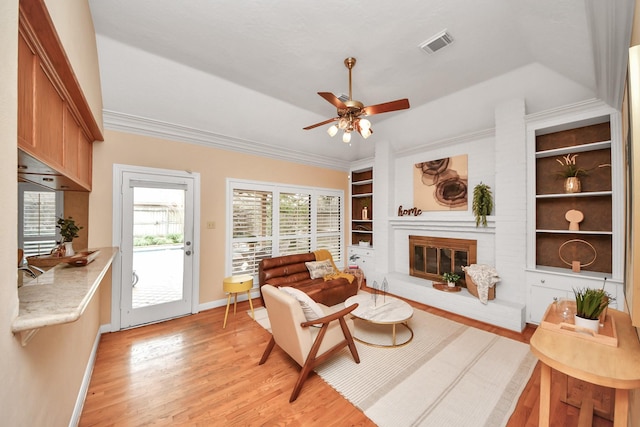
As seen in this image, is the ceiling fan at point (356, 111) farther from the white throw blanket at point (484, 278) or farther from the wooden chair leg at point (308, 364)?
the white throw blanket at point (484, 278)

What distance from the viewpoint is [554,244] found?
3426 millimetres

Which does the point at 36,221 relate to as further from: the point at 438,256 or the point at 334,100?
the point at 438,256

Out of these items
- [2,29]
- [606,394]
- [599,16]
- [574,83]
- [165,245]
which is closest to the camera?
[2,29]

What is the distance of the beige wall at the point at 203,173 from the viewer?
3168 millimetres

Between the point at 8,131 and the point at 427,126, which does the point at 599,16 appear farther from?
the point at 8,131

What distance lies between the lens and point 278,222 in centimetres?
487

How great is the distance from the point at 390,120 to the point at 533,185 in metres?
2.58

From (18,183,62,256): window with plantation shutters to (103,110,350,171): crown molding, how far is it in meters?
1.23

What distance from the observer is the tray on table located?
144 centimetres

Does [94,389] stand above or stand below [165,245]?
below

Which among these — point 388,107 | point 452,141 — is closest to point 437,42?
point 388,107

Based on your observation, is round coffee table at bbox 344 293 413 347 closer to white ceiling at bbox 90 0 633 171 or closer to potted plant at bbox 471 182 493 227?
potted plant at bbox 471 182 493 227

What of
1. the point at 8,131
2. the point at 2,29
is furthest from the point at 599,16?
the point at 8,131

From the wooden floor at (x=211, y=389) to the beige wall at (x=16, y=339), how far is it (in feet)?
1.48
